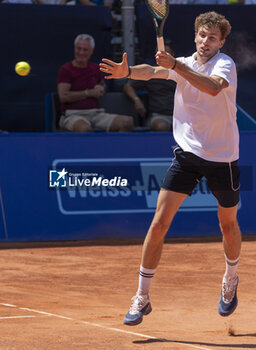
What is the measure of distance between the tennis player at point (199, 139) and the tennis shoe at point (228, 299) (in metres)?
0.36

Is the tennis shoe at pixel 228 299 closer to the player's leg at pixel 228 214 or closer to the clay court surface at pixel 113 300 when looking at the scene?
the player's leg at pixel 228 214

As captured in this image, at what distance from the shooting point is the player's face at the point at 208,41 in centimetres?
435

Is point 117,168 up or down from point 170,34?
down

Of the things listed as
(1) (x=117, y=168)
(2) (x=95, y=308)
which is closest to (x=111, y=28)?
(1) (x=117, y=168)

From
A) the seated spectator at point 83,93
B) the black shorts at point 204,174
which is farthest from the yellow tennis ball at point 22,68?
the black shorts at point 204,174

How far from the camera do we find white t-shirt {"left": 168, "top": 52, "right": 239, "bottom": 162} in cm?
445

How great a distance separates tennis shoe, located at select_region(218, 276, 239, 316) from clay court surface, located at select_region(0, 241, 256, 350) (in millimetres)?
112

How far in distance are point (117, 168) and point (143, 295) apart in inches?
136

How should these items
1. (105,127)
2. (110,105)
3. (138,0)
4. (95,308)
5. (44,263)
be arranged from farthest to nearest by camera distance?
(138,0), (110,105), (105,127), (44,263), (95,308)

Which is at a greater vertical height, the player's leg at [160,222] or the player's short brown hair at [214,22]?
the player's short brown hair at [214,22]

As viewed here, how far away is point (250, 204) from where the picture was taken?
8.19m

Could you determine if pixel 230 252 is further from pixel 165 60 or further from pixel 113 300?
pixel 165 60

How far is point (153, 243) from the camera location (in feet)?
15.0

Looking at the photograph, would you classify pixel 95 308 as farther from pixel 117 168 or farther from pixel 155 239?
pixel 117 168
